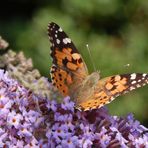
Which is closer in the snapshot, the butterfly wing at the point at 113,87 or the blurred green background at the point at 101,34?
the butterfly wing at the point at 113,87

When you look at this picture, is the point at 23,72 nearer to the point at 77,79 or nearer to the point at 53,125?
the point at 77,79

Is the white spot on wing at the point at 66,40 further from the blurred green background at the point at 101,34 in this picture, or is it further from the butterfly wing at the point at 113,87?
the blurred green background at the point at 101,34

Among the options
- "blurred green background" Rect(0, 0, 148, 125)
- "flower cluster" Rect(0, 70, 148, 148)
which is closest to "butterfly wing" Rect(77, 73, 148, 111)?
"flower cluster" Rect(0, 70, 148, 148)

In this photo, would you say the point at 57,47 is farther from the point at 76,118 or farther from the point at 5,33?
the point at 5,33

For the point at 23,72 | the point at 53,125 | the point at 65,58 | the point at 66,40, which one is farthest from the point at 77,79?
the point at 23,72

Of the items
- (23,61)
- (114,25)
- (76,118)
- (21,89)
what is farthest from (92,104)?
(114,25)

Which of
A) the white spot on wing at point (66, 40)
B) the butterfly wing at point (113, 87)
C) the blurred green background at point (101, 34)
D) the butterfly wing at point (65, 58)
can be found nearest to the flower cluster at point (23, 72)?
the butterfly wing at point (65, 58)
